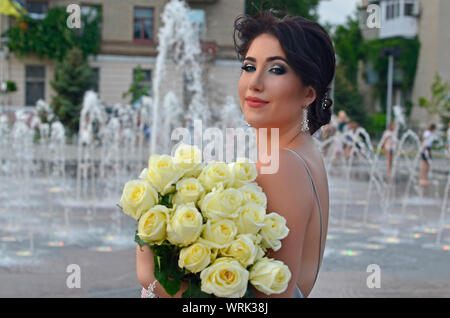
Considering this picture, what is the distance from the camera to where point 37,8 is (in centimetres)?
2992

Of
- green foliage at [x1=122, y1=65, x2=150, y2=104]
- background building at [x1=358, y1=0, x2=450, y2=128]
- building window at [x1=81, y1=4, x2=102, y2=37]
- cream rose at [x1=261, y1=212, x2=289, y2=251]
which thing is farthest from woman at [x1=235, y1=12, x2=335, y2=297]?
background building at [x1=358, y1=0, x2=450, y2=128]

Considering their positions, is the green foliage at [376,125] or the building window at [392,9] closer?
the green foliage at [376,125]

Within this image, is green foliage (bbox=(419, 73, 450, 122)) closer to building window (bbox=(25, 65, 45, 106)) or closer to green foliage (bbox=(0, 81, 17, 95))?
building window (bbox=(25, 65, 45, 106))

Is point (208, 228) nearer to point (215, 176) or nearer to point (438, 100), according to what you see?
point (215, 176)

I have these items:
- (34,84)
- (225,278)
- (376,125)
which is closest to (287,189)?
(225,278)

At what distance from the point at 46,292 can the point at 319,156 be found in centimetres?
375

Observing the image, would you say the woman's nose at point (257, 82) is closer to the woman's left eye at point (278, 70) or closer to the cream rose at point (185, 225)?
the woman's left eye at point (278, 70)

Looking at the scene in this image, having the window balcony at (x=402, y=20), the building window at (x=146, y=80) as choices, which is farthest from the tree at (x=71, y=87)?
the window balcony at (x=402, y=20)

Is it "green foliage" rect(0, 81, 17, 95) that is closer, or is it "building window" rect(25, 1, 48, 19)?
"green foliage" rect(0, 81, 17, 95)

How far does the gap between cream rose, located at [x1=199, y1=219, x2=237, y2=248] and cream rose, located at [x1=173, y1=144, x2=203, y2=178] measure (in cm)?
17

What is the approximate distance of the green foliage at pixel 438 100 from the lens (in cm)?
2897

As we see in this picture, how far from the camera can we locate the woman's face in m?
1.87
